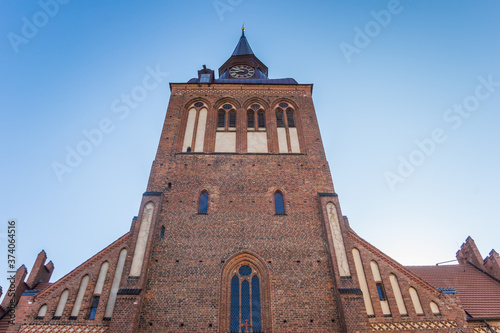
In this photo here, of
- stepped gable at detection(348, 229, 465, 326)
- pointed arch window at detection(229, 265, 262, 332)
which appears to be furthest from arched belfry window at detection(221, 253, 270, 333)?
stepped gable at detection(348, 229, 465, 326)

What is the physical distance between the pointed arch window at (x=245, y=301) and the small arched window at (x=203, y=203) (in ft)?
8.58

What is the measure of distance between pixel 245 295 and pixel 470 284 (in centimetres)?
1172

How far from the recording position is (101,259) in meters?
11.4

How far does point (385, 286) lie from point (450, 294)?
210 cm

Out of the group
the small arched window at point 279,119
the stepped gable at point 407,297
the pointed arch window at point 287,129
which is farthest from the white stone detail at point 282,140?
the stepped gable at point 407,297

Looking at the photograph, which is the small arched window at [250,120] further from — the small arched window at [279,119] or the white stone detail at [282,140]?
the white stone detail at [282,140]

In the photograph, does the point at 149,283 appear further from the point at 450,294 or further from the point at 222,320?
the point at 450,294

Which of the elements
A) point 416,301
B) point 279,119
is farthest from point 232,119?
point 416,301

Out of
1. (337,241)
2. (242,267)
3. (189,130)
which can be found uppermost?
(189,130)

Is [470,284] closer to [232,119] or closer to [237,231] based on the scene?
[237,231]

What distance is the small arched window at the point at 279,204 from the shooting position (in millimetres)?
12858

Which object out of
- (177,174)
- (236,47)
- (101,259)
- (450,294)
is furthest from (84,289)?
(236,47)

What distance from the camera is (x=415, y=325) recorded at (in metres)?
10.5

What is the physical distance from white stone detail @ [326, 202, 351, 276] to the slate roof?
6.12 meters
